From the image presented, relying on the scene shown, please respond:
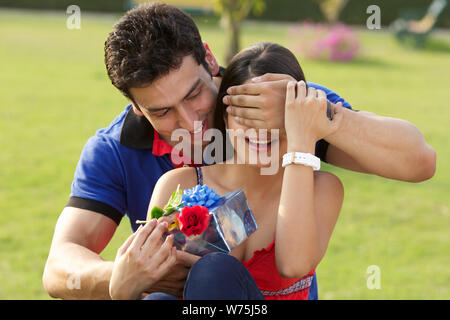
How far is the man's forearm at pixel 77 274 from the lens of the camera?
8.03ft

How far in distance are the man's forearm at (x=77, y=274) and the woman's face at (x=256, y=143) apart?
769 mm

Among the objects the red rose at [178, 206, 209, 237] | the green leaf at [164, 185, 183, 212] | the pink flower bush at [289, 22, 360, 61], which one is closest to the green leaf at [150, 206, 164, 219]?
the green leaf at [164, 185, 183, 212]

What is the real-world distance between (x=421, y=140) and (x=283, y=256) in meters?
0.85

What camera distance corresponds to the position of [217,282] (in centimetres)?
202

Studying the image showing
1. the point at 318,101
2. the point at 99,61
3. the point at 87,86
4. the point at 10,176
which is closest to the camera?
the point at 318,101

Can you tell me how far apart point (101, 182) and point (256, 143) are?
87 centimetres

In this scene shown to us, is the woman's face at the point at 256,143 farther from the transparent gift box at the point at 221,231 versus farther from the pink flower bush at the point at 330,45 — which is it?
the pink flower bush at the point at 330,45

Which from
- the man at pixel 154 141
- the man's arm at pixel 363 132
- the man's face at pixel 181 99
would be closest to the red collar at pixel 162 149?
the man at pixel 154 141

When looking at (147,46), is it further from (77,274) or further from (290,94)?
(77,274)

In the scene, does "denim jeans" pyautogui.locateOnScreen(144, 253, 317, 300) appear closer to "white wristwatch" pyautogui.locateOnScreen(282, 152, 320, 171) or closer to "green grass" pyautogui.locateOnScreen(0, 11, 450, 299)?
"white wristwatch" pyautogui.locateOnScreen(282, 152, 320, 171)
